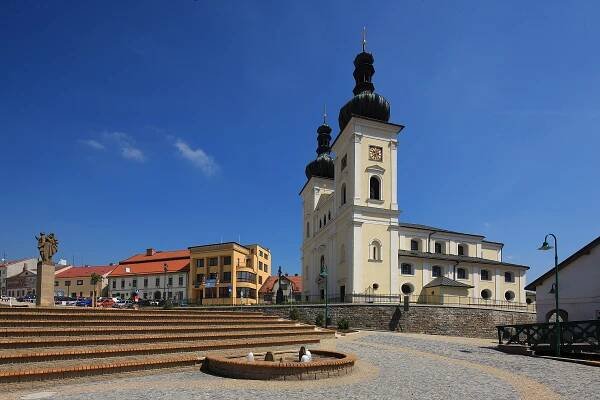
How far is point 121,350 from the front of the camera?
14891 millimetres

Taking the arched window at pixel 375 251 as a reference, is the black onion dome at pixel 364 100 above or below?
above

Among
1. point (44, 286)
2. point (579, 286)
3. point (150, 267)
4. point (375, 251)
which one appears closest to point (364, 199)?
point (375, 251)

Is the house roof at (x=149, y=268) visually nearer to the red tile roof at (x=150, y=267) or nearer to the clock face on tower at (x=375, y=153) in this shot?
the red tile roof at (x=150, y=267)

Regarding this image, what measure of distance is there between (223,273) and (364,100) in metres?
36.1

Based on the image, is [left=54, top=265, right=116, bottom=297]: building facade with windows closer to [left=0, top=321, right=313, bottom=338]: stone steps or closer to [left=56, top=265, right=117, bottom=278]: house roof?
[left=56, top=265, right=117, bottom=278]: house roof

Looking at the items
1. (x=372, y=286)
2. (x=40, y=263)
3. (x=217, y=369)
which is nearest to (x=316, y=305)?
(x=372, y=286)

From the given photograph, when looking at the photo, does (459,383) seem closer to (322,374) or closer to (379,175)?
(322,374)

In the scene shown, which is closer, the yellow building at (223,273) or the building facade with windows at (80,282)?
the yellow building at (223,273)

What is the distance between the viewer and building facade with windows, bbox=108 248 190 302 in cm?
7869

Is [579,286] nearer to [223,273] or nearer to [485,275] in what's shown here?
[485,275]

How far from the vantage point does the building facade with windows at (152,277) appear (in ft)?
258

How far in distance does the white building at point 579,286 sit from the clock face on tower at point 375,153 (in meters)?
20.2

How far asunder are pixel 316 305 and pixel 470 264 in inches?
883

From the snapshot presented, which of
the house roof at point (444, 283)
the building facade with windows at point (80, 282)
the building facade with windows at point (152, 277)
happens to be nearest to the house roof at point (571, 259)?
the house roof at point (444, 283)
